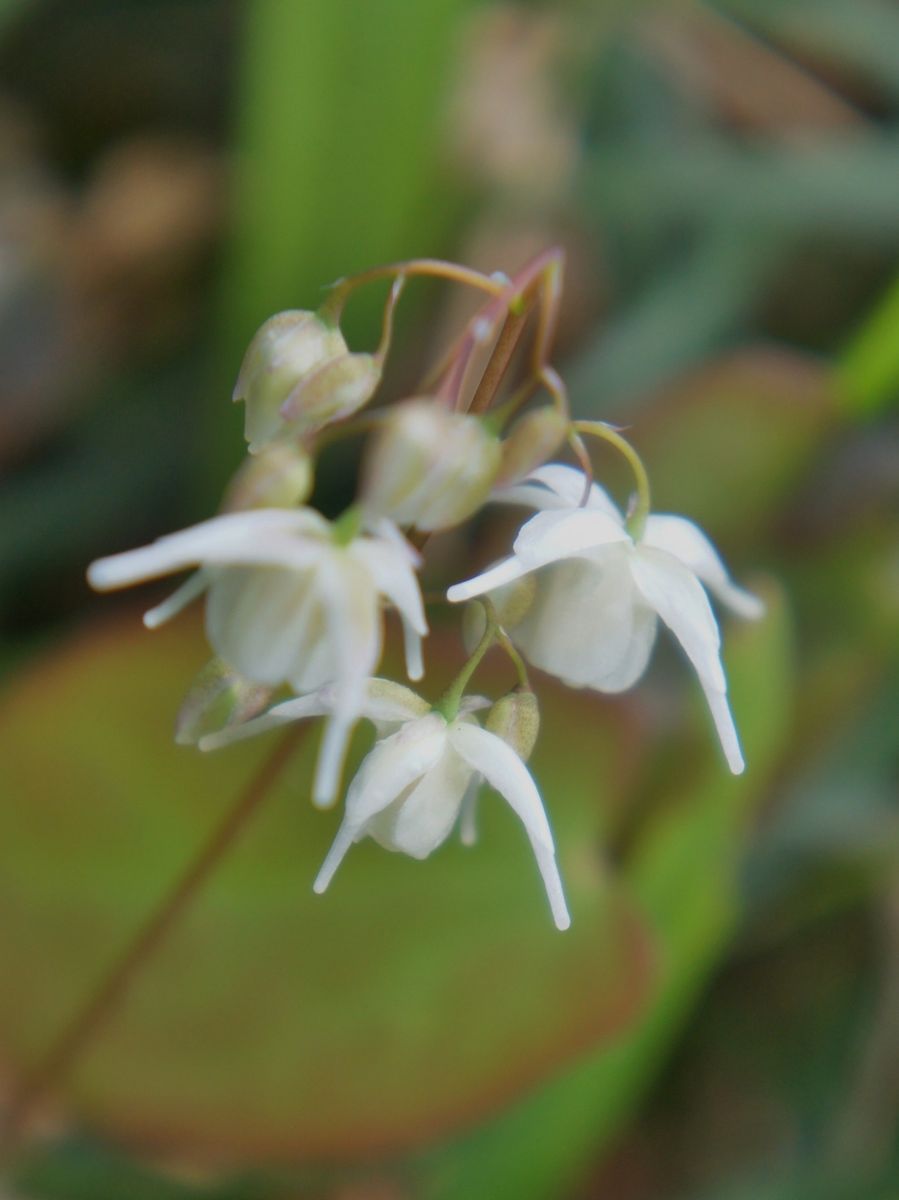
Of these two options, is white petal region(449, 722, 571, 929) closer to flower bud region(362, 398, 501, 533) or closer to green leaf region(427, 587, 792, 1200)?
flower bud region(362, 398, 501, 533)

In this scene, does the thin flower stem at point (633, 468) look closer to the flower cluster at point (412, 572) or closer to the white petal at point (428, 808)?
the flower cluster at point (412, 572)

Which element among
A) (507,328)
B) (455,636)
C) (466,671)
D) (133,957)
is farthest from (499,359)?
(455,636)

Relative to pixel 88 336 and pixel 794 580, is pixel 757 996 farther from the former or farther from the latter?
pixel 88 336

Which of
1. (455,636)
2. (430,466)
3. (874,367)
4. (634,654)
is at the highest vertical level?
(430,466)

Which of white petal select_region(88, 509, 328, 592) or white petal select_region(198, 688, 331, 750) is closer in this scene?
white petal select_region(88, 509, 328, 592)

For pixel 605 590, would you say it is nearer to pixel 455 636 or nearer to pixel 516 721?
pixel 516 721

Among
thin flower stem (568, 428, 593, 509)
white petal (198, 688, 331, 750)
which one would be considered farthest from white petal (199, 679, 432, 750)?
thin flower stem (568, 428, 593, 509)

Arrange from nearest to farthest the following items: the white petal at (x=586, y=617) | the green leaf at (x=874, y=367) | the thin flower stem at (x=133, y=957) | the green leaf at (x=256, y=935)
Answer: the white petal at (x=586, y=617)
the thin flower stem at (x=133, y=957)
the green leaf at (x=256, y=935)
the green leaf at (x=874, y=367)

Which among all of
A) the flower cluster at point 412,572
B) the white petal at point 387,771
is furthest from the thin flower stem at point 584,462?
the white petal at point 387,771
